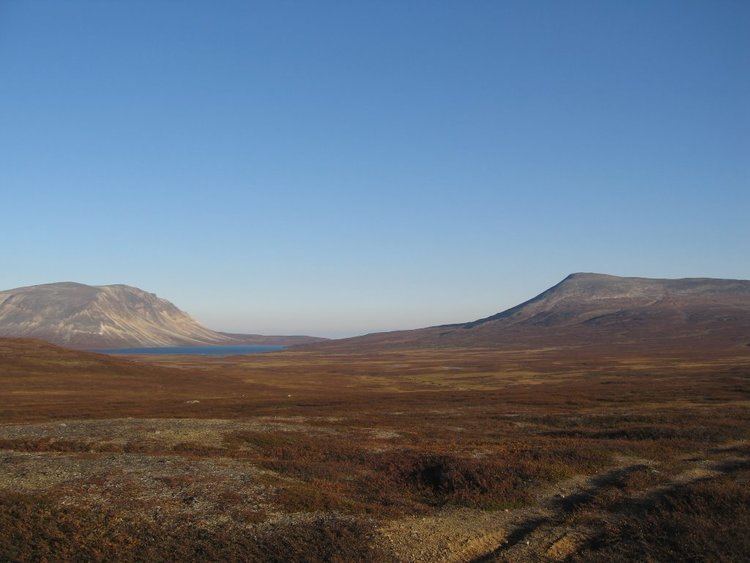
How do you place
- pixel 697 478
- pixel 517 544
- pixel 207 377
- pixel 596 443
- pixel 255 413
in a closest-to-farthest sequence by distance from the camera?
pixel 517 544 < pixel 697 478 < pixel 596 443 < pixel 255 413 < pixel 207 377

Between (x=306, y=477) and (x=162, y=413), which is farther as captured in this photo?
(x=162, y=413)

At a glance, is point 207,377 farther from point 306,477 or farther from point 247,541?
point 247,541

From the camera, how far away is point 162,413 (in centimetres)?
5278

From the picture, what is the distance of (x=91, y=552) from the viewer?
663 inches

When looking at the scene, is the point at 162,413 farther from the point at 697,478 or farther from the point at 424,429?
the point at 697,478

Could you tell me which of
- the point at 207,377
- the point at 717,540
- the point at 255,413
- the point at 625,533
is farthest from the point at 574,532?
the point at 207,377

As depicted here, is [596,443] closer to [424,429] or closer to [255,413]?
[424,429]

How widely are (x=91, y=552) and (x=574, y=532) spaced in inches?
587

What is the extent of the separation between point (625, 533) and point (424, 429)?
23423 mm

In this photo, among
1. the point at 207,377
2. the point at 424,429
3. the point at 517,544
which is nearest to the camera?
the point at 517,544

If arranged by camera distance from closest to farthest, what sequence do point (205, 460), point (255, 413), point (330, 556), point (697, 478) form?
point (330, 556) → point (697, 478) → point (205, 460) → point (255, 413)

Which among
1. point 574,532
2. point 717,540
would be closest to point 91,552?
point 574,532

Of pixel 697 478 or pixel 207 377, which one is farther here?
pixel 207 377

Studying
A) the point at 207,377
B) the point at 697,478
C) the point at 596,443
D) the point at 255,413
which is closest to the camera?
the point at 697,478
